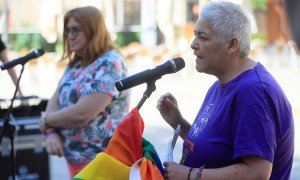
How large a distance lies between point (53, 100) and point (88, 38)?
51 centimetres

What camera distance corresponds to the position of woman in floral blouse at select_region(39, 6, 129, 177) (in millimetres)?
3725

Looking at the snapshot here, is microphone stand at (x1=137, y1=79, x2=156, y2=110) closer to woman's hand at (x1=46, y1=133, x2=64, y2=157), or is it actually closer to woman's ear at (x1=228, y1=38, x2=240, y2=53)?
woman's ear at (x1=228, y1=38, x2=240, y2=53)

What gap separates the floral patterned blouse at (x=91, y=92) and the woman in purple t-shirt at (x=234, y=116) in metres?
1.34

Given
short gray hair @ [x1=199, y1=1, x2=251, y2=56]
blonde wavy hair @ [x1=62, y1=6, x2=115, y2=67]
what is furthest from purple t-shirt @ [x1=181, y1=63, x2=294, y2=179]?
blonde wavy hair @ [x1=62, y1=6, x2=115, y2=67]

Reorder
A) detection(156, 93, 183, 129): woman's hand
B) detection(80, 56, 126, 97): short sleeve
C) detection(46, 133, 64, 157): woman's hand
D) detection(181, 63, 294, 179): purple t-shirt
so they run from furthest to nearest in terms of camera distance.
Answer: detection(46, 133, 64, 157): woman's hand, detection(80, 56, 126, 97): short sleeve, detection(156, 93, 183, 129): woman's hand, detection(181, 63, 294, 179): purple t-shirt

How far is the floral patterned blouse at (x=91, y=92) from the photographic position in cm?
374

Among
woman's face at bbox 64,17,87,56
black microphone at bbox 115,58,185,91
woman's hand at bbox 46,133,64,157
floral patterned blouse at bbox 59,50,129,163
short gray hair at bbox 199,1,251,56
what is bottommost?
woman's hand at bbox 46,133,64,157

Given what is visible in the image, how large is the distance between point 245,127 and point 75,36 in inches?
72.2

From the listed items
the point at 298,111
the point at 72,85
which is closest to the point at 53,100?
the point at 72,85

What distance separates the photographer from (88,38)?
12.5 feet

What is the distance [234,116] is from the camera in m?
2.29

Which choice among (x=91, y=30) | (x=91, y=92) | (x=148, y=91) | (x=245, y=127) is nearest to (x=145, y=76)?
(x=148, y=91)

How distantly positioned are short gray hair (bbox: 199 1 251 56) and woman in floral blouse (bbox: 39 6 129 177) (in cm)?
147

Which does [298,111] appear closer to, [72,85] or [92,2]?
[92,2]
